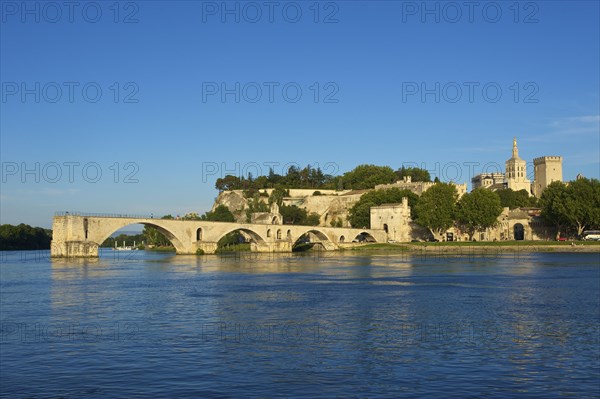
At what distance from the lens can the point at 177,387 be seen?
43.1 feet

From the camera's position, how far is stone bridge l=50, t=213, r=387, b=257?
5588cm

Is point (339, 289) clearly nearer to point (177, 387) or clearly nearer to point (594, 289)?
point (594, 289)

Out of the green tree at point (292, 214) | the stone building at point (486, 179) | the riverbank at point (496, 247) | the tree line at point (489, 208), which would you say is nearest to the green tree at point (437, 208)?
the tree line at point (489, 208)

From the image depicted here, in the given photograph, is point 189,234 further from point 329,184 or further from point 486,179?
point 486,179

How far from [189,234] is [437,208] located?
1419 inches

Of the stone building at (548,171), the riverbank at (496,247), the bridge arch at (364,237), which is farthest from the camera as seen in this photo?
the stone building at (548,171)

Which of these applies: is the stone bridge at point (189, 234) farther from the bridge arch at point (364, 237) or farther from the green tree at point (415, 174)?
the green tree at point (415, 174)

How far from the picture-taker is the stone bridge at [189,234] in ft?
183

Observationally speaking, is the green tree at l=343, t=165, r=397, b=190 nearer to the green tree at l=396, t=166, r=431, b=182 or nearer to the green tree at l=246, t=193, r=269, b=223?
the green tree at l=396, t=166, r=431, b=182

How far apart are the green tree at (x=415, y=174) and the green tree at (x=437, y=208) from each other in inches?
1339

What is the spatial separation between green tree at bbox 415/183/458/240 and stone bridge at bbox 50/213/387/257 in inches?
289

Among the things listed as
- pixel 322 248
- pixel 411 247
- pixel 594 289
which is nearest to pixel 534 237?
pixel 411 247

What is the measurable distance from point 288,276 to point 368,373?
2656cm

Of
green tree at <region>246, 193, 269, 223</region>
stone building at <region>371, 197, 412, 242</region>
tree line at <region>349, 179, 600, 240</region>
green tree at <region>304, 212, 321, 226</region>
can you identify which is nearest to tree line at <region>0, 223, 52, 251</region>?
green tree at <region>246, 193, 269, 223</region>
